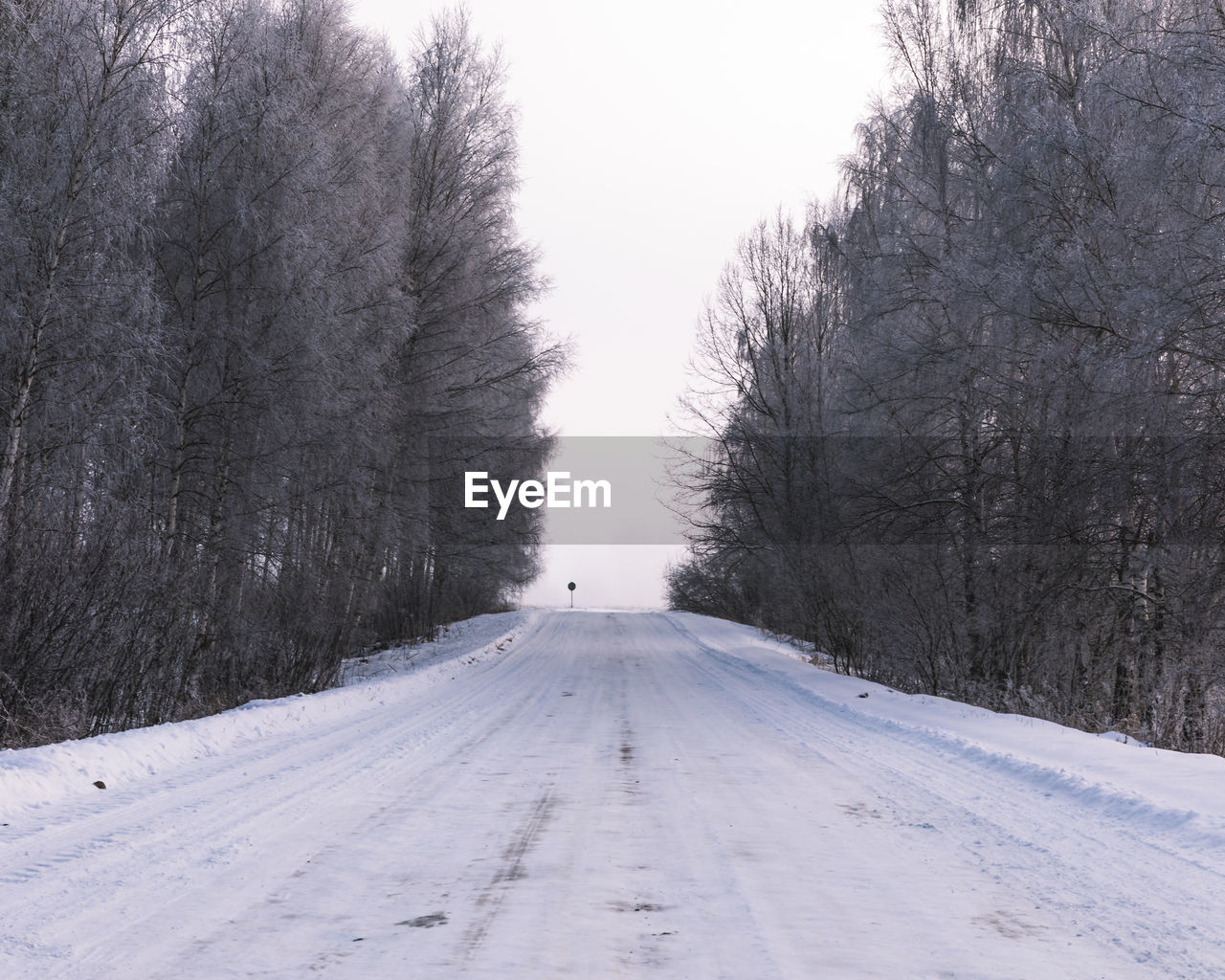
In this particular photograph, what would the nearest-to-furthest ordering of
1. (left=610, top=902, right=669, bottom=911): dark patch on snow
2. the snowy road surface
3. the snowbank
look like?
the snowy road surface
(left=610, top=902, right=669, bottom=911): dark patch on snow
the snowbank

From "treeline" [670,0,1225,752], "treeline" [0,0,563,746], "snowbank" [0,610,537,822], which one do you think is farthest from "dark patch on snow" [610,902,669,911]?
"treeline" [670,0,1225,752]

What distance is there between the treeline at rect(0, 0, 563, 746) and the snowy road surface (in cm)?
193

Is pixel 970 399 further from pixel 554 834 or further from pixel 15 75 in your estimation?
pixel 15 75

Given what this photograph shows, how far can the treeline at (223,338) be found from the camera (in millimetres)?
9648

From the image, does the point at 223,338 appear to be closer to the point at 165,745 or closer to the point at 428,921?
the point at 165,745

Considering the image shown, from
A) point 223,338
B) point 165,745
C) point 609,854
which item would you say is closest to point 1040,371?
point 609,854

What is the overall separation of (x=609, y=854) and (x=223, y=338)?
11.5 metres

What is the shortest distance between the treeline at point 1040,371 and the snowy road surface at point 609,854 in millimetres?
2961

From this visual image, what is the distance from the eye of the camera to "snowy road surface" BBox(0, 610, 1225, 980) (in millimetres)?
3504

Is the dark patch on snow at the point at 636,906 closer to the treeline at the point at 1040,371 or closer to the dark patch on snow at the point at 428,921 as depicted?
the dark patch on snow at the point at 428,921

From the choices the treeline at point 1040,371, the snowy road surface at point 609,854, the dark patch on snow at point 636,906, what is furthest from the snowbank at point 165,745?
the treeline at point 1040,371

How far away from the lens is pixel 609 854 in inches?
196

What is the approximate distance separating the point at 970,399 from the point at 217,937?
1288cm

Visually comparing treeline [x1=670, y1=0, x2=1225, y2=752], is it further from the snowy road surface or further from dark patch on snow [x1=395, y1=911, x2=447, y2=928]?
dark patch on snow [x1=395, y1=911, x2=447, y2=928]
